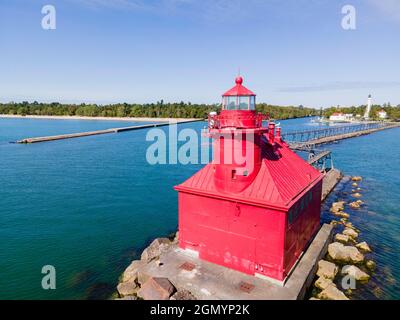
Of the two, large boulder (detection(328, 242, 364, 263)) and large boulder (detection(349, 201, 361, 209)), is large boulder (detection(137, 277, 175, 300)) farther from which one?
large boulder (detection(349, 201, 361, 209))

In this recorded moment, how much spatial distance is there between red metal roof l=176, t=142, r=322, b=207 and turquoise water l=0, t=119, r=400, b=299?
8.29 metres

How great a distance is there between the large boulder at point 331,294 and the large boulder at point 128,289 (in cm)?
1094

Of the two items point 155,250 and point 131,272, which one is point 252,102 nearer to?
point 155,250

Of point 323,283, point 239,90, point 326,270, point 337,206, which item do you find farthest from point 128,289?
point 337,206

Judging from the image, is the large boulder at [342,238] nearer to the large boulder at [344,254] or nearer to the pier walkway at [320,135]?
the large boulder at [344,254]

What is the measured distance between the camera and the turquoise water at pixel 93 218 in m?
19.8

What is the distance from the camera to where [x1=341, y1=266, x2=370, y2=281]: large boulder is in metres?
19.3

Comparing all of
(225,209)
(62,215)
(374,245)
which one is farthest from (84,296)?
(374,245)

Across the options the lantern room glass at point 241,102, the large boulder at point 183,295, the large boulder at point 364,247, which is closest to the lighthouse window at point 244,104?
the lantern room glass at point 241,102

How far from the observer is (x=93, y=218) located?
29.9 meters

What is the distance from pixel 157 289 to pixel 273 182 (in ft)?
28.1

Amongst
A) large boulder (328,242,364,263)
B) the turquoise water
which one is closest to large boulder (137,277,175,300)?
the turquoise water

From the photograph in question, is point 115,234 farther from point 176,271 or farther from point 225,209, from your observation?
point 225,209

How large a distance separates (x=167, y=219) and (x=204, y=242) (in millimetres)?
12988
